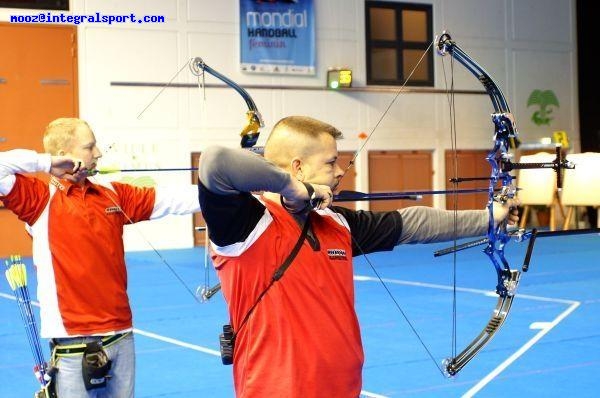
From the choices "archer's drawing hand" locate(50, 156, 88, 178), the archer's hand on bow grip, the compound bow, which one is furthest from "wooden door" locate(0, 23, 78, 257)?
the archer's hand on bow grip

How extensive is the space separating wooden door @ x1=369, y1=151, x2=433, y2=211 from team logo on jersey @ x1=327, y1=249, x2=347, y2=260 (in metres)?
14.1

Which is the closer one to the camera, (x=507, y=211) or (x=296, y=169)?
(x=296, y=169)

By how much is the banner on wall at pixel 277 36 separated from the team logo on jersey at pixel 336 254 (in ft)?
43.2

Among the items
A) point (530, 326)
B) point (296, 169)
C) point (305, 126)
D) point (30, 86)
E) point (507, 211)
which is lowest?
Result: point (530, 326)

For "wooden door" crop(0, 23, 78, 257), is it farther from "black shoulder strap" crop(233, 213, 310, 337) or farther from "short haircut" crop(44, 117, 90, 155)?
"black shoulder strap" crop(233, 213, 310, 337)

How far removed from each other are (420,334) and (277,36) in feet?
31.2

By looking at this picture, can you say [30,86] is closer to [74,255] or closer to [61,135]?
[61,135]

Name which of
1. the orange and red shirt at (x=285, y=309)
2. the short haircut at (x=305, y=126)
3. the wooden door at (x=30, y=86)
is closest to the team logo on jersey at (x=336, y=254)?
the orange and red shirt at (x=285, y=309)

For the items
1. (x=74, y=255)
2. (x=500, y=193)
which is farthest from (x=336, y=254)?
(x=74, y=255)

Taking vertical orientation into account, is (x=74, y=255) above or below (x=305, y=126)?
below

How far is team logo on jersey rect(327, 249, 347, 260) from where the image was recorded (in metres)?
2.40

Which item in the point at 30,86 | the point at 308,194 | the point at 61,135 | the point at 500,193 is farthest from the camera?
the point at 30,86

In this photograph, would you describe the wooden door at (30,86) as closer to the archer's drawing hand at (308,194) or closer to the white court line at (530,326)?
the white court line at (530,326)

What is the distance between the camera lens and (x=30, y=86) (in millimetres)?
14164
